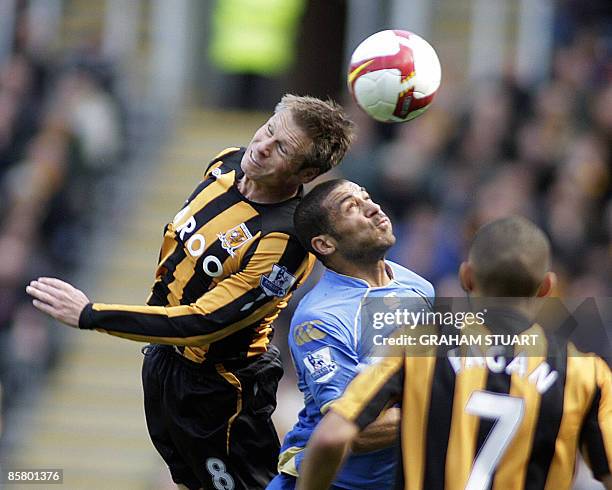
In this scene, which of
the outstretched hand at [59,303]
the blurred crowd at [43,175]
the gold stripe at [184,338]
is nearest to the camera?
the outstretched hand at [59,303]

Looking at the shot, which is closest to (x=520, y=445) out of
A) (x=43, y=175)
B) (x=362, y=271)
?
(x=362, y=271)

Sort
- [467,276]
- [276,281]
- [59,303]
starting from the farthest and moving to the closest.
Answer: [276,281], [59,303], [467,276]

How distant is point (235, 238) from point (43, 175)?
6323mm

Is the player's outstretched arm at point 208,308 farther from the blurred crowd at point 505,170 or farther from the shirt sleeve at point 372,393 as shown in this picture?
the blurred crowd at point 505,170

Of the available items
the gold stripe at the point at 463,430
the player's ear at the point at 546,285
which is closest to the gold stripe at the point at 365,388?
the gold stripe at the point at 463,430

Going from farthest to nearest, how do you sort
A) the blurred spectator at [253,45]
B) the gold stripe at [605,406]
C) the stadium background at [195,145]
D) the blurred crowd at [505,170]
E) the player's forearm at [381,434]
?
the blurred spectator at [253,45] → the stadium background at [195,145] → the blurred crowd at [505,170] → the player's forearm at [381,434] → the gold stripe at [605,406]

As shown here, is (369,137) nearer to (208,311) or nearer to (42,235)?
(42,235)

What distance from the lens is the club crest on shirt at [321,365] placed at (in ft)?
16.6

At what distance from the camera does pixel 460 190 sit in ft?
32.8

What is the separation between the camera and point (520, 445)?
411cm

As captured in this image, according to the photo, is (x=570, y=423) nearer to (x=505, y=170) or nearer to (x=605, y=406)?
(x=605, y=406)

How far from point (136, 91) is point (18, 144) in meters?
1.62

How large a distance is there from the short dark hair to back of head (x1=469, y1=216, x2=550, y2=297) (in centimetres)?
127

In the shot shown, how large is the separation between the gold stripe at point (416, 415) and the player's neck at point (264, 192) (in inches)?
66.6
